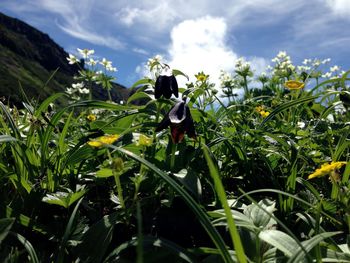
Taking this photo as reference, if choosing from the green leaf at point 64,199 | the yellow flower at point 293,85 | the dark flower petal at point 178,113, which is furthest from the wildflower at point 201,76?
the green leaf at point 64,199

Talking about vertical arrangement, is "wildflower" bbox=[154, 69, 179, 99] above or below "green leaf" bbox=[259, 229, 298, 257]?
above

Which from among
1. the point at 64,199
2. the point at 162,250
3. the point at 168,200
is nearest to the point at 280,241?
the point at 162,250

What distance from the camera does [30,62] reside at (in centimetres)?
14112

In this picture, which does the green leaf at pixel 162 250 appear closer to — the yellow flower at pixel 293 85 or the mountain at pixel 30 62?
the yellow flower at pixel 293 85

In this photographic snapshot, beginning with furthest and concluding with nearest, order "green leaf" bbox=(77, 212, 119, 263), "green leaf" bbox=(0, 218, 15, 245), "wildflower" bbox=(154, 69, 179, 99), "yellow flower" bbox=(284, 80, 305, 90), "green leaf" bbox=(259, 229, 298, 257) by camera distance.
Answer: "yellow flower" bbox=(284, 80, 305, 90), "wildflower" bbox=(154, 69, 179, 99), "green leaf" bbox=(77, 212, 119, 263), "green leaf" bbox=(0, 218, 15, 245), "green leaf" bbox=(259, 229, 298, 257)

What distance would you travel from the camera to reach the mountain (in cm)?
10410

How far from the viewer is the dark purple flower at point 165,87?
6.45 feet

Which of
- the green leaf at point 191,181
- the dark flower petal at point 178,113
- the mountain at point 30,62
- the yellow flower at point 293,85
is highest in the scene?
the mountain at point 30,62

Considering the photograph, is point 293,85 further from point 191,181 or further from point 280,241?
point 280,241

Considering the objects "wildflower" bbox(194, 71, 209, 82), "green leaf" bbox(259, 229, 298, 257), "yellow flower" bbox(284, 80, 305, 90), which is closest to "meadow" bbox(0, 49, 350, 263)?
"green leaf" bbox(259, 229, 298, 257)

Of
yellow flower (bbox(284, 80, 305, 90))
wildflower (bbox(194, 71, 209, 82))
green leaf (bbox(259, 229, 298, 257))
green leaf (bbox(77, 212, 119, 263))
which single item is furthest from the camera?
wildflower (bbox(194, 71, 209, 82))

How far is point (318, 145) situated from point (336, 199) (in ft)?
2.84

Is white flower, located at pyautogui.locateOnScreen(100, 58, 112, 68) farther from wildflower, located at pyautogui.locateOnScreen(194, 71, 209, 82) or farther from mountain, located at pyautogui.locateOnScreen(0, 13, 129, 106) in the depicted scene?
mountain, located at pyautogui.locateOnScreen(0, 13, 129, 106)

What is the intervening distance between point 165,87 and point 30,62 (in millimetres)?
149198
